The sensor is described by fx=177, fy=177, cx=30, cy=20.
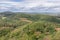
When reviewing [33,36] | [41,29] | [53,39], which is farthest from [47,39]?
[41,29]

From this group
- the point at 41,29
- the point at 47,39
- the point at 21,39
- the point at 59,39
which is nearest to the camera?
the point at 59,39

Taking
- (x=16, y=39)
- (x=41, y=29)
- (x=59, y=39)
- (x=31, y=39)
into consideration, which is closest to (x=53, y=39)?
(x=59, y=39)

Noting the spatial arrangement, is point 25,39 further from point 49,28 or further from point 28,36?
point 49,28

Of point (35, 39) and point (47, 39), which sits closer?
point (47, 39)

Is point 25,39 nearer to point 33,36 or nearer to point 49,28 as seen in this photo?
point 33,36

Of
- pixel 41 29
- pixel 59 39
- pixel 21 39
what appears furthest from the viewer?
pixel 41 29

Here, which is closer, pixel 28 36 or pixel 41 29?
pixel 28 36

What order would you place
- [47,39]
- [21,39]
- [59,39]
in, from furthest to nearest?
1. [21,39]
2. [47,39]
3. [59,39]

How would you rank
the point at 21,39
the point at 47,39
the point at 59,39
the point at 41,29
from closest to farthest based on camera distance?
the point at 59,39, the point at 47,39, the point at 21,39, the point at 41,29
